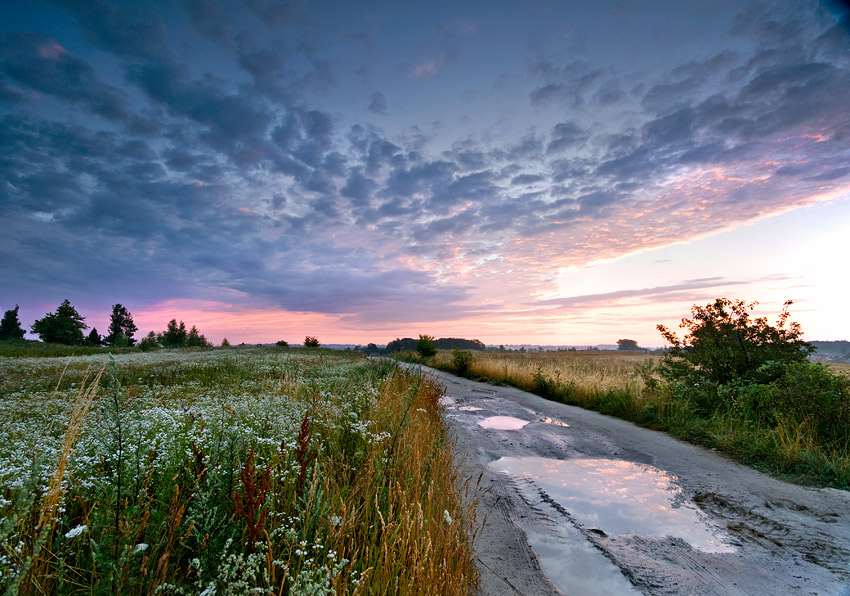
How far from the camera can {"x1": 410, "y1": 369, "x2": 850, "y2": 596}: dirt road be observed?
11.4ft

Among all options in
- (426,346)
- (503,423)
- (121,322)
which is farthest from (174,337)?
(503,423)

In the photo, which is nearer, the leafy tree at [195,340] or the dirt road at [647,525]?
the dirt road at [647,525]

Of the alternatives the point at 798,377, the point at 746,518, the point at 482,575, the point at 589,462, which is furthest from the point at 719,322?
the point at 482,575

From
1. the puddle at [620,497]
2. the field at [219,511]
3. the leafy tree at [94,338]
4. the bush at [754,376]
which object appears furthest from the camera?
the leafy tree at [94,338]

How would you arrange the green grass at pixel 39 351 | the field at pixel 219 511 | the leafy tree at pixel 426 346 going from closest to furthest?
the field at pixel 219 511
the green grass at pixel 39 351
the leafy tree at pixel 426 346

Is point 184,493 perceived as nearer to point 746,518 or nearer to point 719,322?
point 746,518

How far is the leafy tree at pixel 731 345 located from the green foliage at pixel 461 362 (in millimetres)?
15219

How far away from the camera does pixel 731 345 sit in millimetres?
10414

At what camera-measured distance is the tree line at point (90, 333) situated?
45.1 m

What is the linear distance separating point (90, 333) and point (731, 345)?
70.7 m

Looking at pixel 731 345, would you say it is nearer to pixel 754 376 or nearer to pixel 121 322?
pixel 754 376

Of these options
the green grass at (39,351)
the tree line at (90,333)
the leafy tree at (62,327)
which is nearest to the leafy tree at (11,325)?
the tree line at (90,333)

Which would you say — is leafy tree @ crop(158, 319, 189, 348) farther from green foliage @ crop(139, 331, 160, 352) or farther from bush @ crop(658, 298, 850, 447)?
bush @ crop(658, 298, 850, 447)

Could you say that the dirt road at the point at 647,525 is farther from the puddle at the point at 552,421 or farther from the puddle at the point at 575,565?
the puddle at the point at 552,421
